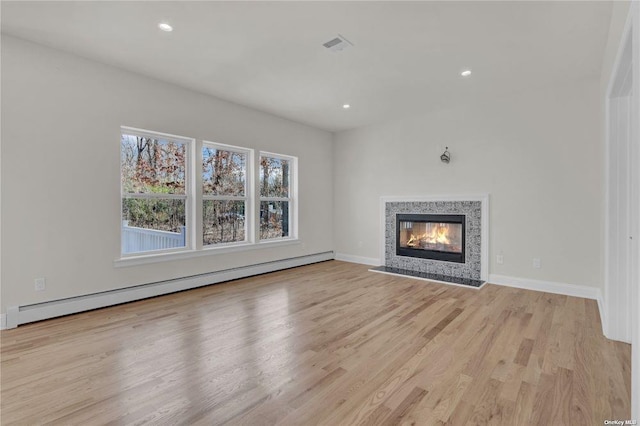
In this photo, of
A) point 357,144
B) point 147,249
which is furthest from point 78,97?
point 357,144

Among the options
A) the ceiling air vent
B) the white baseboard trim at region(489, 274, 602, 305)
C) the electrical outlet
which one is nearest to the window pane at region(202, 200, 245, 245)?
the electrical outlet

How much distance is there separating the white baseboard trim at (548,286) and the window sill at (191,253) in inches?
133

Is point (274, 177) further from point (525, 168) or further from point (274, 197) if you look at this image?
point (525, 168)

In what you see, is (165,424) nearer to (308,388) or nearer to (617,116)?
(308,388)

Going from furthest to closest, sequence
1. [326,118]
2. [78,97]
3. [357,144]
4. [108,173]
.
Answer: [357,144]
[326,118]
[108,173]
[78,97]

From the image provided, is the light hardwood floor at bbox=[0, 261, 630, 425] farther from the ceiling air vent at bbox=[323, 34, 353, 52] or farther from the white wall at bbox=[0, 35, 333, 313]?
the ceiling air vent at bbox=[323, 34, 353, 52]

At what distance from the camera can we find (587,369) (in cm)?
207

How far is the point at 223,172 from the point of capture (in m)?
4.69

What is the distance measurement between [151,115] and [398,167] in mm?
3928

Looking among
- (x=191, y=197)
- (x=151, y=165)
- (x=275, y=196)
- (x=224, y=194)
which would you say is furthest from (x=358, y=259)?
(x=151, y=165)

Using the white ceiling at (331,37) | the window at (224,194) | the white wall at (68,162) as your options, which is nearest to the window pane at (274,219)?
the window at (224,194)

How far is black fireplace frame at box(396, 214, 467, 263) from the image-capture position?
4.73 m

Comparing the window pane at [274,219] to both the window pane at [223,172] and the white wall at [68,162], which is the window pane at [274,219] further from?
the white wall at [68,162]

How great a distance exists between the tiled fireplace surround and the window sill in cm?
182
